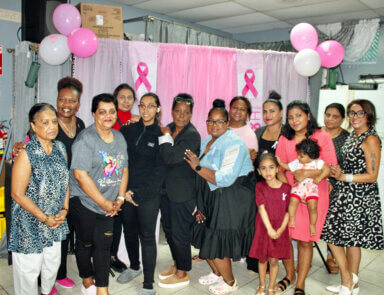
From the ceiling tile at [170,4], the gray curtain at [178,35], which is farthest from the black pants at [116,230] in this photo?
the ceiling tile at [170,4]

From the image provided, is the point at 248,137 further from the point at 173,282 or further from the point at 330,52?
the point at 330,52

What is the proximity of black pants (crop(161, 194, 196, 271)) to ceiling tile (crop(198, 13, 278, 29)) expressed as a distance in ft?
14.3

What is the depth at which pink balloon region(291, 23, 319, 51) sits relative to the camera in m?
3.49

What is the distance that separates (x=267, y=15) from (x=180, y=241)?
4621 millimetres

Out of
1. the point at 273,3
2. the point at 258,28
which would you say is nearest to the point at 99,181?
the point at 273,3

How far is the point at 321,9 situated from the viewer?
5.15 metres

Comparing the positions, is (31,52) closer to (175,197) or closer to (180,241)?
(175,197)

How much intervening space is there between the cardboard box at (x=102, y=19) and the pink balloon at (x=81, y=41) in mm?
361

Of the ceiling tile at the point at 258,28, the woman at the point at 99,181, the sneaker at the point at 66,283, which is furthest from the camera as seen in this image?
the ceiling tile at the point at 258,28

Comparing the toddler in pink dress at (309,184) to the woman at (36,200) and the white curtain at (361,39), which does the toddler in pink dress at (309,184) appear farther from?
the white curtain at (361,39)

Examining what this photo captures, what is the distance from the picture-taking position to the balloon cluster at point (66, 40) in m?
2.76

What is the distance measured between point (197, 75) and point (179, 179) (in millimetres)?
1459

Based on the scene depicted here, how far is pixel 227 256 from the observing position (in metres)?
2.36

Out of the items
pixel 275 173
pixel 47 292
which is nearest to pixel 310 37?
pixel 275 173
